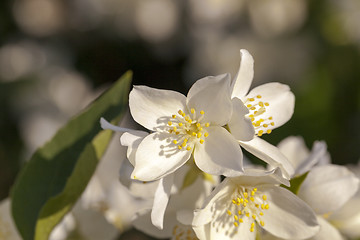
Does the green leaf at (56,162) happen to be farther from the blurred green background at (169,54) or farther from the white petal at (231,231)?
the blurred green background at (169,54)

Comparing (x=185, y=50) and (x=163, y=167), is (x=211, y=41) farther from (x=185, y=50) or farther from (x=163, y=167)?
(x=163, y=167)

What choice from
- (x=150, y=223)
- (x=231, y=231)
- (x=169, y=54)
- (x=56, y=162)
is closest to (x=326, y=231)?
(x=231, y=231)

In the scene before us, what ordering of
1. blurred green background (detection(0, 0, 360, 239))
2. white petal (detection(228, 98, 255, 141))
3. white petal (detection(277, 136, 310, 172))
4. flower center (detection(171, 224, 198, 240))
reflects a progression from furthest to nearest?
blurred green background (detection(0, 0, 360, 239)) → white petal (detection(277, 136, 310, 172)) → flower center (detection(171, 224, 198, 240)) → white petal (detection(228, 98, 255, 141))

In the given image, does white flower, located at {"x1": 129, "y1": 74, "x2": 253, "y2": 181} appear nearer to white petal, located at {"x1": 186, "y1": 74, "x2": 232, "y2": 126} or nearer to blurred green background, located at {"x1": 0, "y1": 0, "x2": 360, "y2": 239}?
white petal, located at {"x1": 186, "y1": 74, "x2": 232, "y2": 126}

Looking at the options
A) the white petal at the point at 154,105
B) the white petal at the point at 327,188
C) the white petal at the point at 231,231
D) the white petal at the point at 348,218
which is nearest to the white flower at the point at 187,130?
the white petal at the point at 154,105

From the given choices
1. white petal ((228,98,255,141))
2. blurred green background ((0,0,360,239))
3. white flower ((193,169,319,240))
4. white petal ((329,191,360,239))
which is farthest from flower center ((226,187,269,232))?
blurred green background ((0,0,360,239))

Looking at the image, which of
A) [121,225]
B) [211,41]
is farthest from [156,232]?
[211,41]
